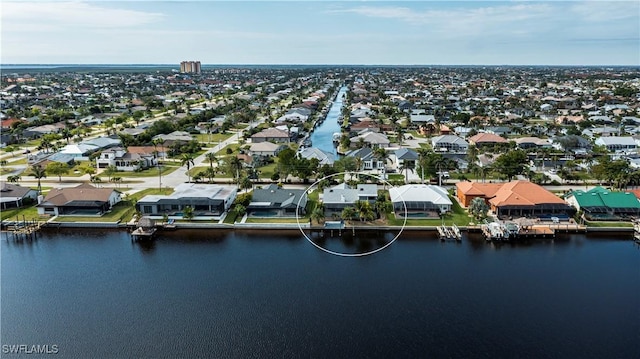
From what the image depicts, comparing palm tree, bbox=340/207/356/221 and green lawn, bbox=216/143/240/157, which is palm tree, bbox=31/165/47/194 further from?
palm tree, bbox=340/207/356/221

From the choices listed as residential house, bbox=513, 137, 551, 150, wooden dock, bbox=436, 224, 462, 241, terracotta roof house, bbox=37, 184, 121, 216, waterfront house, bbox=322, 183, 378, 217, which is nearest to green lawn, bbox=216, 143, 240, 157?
terracotta roof house, bbox=37, 184, 121, 216

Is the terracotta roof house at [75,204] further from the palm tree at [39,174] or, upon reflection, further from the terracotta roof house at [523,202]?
the terracotta roof house at [523,202]

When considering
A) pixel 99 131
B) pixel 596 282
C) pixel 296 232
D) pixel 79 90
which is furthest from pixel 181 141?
pixel 79 90

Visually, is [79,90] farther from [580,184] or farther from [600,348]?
[600,348]

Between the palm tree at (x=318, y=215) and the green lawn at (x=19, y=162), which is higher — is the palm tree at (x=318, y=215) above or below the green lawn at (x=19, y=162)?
below

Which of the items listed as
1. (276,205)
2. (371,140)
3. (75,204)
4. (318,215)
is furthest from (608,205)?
(75,204)

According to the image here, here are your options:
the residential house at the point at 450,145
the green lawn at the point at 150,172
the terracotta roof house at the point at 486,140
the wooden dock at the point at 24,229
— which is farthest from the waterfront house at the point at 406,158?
the wooden dock at the point at 24,229
